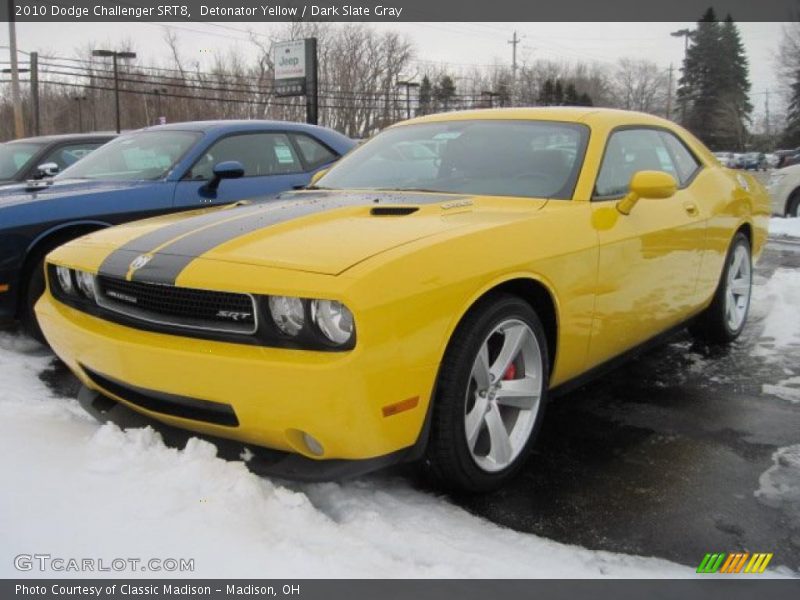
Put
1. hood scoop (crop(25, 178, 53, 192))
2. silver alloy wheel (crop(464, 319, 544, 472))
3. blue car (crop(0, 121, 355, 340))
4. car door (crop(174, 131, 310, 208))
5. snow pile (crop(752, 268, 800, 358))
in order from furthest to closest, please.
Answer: car door (crop(174, 131, 310, 208)), hood scoop (crop(25, 178, 53, 192)), snow pile (crop(752, 268, 800, 358)), blue car (crop(0, 121, 355, 340)), silver alloy wheel (crop(464, 319, 544, 472))

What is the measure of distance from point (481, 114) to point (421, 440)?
2129mm

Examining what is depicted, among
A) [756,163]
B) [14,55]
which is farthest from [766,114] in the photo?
[14,55]

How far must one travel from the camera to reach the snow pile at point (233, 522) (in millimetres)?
2084

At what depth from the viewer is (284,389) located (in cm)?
214

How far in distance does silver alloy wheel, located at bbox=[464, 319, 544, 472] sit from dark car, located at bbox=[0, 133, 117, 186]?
545cm

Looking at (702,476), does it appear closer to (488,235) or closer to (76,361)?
(488,235)

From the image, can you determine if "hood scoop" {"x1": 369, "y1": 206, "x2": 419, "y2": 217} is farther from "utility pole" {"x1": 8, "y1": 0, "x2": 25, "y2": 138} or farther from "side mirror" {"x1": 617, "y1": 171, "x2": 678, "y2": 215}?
"utility pole" {"x1": 8, "y1": 0, "x2": 25, "y2": 138}

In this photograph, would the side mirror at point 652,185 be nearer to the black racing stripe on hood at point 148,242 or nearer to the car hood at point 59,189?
the black racing stripe on hood at point 148,242

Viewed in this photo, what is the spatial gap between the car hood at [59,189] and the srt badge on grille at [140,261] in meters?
2.29

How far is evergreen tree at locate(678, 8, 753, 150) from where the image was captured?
63250 mm

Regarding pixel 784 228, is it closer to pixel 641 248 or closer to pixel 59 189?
pixel 641 248

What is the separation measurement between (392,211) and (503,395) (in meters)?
0.86

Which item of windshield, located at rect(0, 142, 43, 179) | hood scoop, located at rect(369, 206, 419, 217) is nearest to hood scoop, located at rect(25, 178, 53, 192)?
windshield, located at rect(0, 142, 43, 179)
